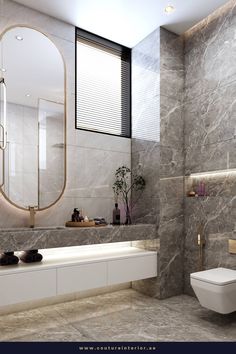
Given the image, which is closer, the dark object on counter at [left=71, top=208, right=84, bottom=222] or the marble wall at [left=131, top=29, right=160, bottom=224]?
the dark object on counter at [left=71, top=208, right=84, bottom=222]

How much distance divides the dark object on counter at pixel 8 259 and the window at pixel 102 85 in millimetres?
1648

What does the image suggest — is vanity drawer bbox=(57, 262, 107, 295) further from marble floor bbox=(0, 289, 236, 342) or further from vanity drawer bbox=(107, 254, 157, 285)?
marble floor bbox=(0, 289, 236, 342)

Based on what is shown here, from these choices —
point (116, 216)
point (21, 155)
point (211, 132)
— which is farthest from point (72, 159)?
point (211, 132)

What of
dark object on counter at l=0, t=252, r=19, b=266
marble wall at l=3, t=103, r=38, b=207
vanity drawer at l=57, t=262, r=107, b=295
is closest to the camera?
dark object on counter at l=0, t=252, r=19, b=266

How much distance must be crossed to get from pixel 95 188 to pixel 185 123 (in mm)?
1423

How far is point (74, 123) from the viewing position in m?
3.50

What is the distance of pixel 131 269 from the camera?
329 cm

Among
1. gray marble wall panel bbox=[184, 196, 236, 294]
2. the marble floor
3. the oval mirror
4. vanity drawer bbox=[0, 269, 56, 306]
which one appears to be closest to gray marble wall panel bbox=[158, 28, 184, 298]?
gray marble wall panel bbox=[184, 196, 236, 294]

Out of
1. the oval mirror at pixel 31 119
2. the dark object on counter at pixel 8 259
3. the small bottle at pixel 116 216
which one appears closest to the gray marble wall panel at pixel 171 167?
the small bottle at pixel 116 216

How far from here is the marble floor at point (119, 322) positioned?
8.06 ft

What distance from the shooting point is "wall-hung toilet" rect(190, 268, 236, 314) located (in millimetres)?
2582

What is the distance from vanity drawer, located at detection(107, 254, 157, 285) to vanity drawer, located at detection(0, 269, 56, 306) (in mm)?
668
